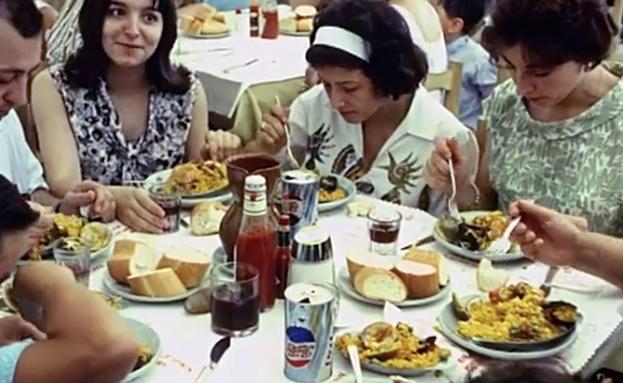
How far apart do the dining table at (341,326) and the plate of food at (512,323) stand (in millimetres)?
18

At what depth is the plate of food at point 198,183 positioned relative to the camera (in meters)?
2.05

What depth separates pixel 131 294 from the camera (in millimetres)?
1590

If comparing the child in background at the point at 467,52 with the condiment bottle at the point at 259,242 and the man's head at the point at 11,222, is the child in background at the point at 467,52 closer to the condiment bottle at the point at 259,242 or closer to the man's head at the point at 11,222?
the condiment bottle at the point at 259,242

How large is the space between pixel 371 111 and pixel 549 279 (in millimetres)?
781

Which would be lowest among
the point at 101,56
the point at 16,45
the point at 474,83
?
the point at 474,83

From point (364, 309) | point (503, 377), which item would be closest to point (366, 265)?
point (364, 309)

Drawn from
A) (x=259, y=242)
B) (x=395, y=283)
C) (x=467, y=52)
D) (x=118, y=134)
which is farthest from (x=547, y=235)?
(x=467, y=52)

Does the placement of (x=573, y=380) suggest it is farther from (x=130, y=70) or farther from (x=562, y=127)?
(x=130, y=70)

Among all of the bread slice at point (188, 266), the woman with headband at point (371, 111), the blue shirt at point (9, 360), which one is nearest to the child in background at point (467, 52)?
the woman with headband at point (371, 111)

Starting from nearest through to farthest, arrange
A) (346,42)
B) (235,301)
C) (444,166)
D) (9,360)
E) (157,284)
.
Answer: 1. (9,360)
2. (235,301)
3. (157,284)
4. (444,166)
5. (346,42)

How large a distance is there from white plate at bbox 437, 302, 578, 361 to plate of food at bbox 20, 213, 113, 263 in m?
0.71

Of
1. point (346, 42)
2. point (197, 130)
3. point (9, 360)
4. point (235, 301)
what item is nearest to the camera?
point (9, 360)

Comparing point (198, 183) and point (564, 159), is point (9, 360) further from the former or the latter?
point (564, 159)

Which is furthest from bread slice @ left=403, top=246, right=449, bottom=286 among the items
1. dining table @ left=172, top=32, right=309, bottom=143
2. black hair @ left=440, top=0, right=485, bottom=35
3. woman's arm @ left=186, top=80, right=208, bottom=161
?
black hair @ left=440, top=0, right=485, bottom=35
